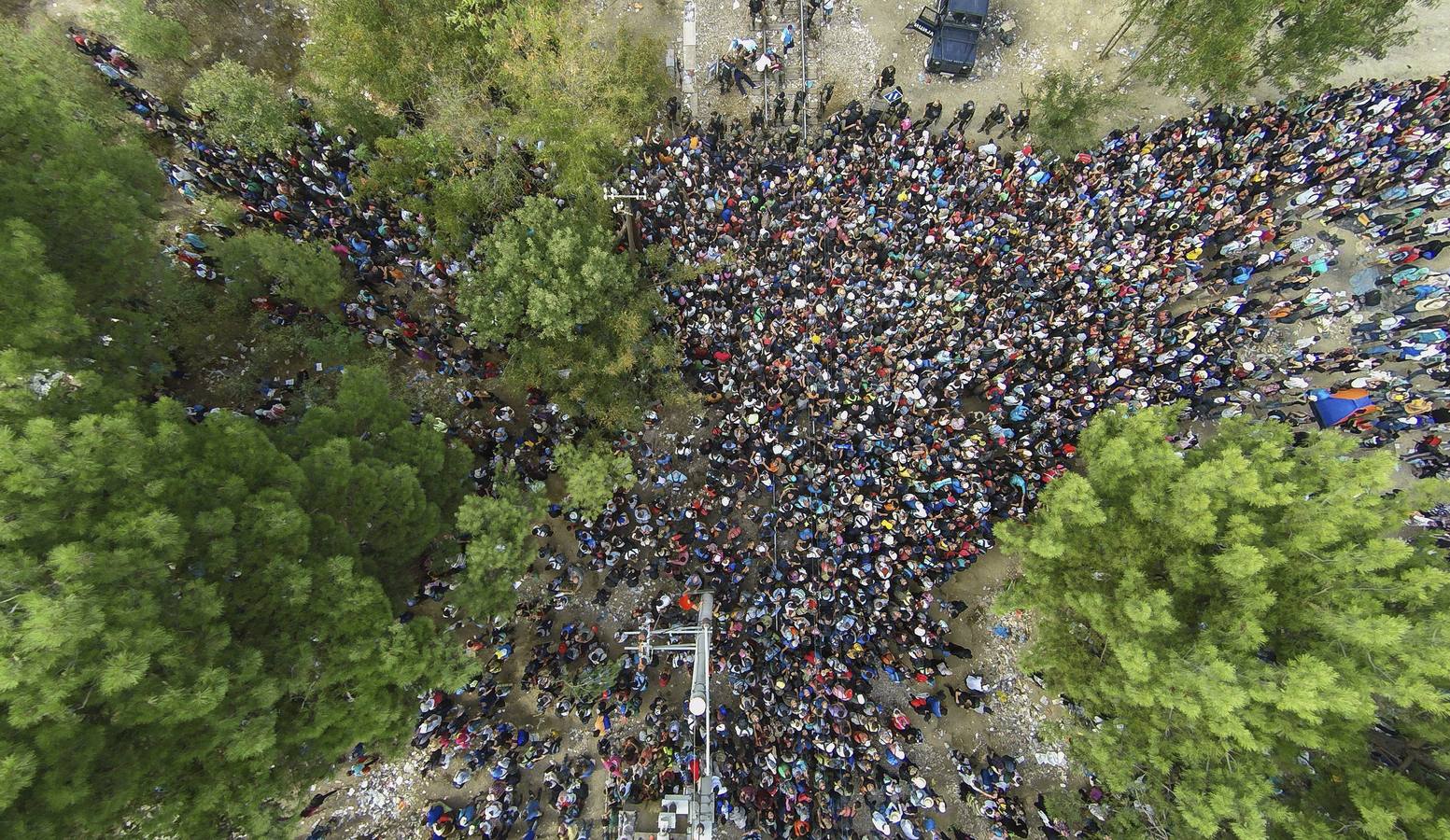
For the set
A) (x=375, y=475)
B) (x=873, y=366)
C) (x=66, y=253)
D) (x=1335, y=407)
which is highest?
(x=66, y=253)

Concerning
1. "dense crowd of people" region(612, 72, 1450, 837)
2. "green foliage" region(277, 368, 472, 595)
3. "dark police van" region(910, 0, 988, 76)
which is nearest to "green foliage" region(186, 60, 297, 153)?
"green foliage" region(277, 368, 472, 595)

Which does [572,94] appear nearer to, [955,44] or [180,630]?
[955,44]

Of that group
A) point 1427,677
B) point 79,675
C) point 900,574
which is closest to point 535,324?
point 79,675

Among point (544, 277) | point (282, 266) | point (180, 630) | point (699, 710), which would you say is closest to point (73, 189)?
point (282, 266)

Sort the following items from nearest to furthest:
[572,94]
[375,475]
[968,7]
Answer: [375,475] < [572,94] < [968,7]

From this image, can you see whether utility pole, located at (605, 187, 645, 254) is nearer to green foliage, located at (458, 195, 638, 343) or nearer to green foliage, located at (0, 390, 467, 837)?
green foliage, located at (458, 195, 638, 343)
